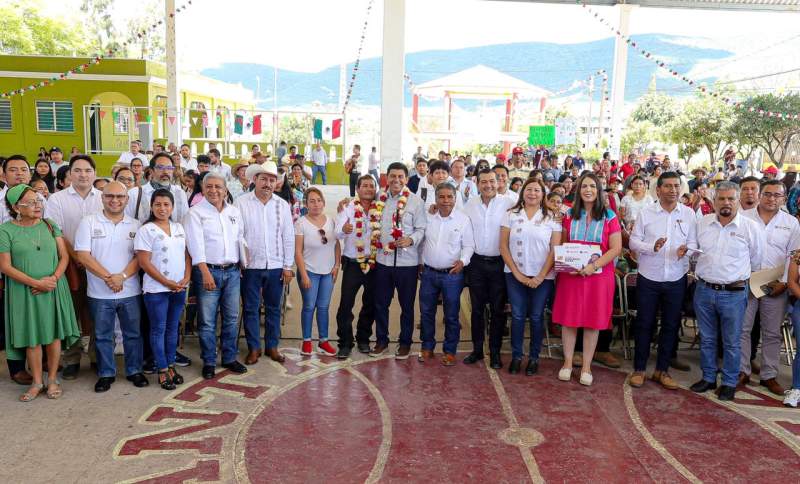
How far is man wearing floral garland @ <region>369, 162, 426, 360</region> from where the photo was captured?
5797 mm

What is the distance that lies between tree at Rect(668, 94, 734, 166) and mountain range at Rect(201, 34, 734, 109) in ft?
402

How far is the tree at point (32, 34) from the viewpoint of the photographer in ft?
117

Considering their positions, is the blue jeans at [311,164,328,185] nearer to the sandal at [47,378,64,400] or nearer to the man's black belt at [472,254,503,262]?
the man's black belt at [472,254,503,262]

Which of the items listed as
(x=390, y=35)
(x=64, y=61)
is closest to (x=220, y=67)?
(x=64, y=61)

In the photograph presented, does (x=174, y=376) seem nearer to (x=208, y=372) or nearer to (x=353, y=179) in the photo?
(x=208, y=372)

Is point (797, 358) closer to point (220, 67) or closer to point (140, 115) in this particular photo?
point (140, 115)

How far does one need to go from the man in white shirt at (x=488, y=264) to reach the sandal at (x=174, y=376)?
2.48m

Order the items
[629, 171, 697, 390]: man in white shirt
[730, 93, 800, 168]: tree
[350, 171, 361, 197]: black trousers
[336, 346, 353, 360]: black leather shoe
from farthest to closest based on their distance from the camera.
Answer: [730, 93, 800, 168]: tree < [350, 171, 361, 197]: black trousers < [336, 346, 353, 360]: black leather shoe < [629, 171, 697, 390]: man in white shirt

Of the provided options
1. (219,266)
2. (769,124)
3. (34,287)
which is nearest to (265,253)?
(219,266)

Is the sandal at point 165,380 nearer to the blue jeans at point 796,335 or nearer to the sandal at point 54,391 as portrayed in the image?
the sandal at point 54,391

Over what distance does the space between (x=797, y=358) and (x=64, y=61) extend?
25.1 meters

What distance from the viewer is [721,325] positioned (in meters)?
5.32

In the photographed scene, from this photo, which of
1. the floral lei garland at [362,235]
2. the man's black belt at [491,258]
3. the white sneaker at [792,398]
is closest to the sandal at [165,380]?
the floral lei garland at [362,235]

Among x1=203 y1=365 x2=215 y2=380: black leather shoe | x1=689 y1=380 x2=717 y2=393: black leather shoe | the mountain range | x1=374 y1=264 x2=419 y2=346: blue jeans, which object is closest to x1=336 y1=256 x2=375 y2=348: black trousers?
x1=374 y1=264 x2=419 y2=346: blue jeans
